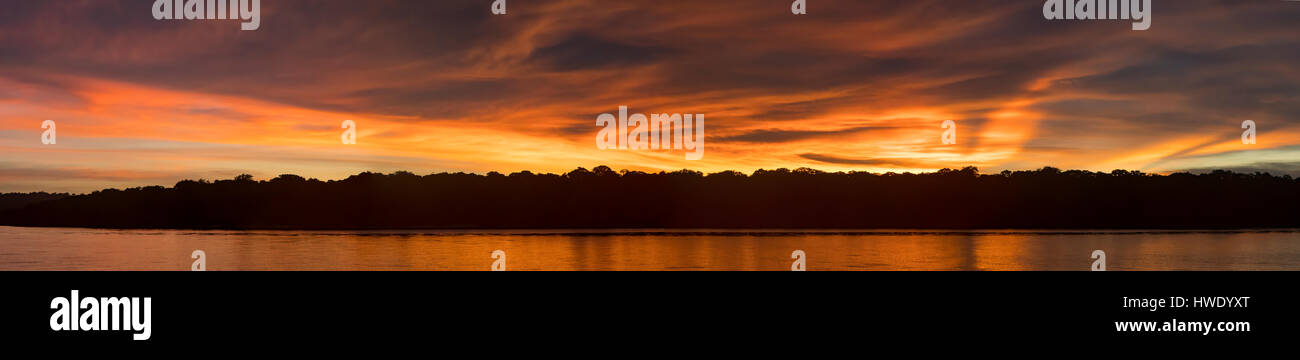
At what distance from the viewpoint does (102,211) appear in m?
160
